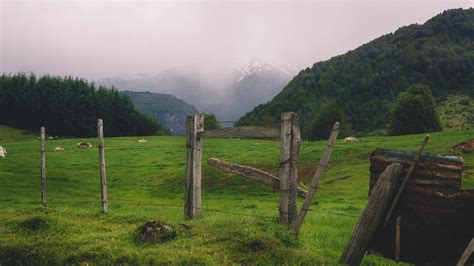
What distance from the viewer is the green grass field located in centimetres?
977

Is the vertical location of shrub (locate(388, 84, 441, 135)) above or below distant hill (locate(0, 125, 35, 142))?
above

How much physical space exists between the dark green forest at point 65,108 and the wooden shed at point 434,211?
4363 inches

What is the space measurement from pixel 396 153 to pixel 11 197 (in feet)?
81.0

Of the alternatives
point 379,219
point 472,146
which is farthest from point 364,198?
point 379,219

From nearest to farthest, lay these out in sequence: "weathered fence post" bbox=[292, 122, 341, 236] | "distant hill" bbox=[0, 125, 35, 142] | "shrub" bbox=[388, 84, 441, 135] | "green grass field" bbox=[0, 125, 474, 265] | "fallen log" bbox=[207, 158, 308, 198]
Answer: "weathered fence post" bbox=[292, 122, 341, 236], "green grass field" bbox=[0, 125, 474, 265], "fallen log" bbox=[207, 158, 308, 198], "shrub" bbox=[388, 84, 441, 135], "distant hill" bbox=[0, 125, 35, 142]

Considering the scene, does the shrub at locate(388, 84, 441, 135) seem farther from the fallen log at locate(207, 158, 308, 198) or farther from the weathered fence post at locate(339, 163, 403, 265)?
the weathered fence post at locate(339, 163, 403, 265)

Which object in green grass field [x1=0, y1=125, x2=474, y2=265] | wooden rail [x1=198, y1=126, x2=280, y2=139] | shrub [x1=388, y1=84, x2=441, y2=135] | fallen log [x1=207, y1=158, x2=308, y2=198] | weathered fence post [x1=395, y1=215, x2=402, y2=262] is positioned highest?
shrub [x1=388, y1=84, x2=441, y2=135]

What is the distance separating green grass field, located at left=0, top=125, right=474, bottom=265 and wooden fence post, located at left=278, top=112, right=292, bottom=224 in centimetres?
46

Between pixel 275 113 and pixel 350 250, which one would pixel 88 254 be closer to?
pixel 350 250

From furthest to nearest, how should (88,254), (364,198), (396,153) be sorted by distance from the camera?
(364,198) → (88,254) → (396,153)

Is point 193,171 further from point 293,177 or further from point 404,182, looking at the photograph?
point 404,182

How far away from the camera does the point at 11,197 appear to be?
85.8ft

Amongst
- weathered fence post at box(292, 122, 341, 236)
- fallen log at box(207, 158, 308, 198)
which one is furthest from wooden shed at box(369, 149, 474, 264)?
fallen log at box(207, 158, 308, 198)

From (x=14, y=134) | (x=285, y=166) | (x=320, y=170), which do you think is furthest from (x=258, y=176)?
(x=14, y=134)
